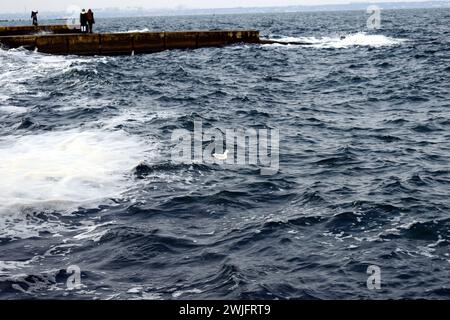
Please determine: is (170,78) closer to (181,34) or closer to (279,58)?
(279,58)

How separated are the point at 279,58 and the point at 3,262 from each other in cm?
3391

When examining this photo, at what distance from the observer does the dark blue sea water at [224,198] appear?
8508 millimetres

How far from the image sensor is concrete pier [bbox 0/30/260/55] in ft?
133

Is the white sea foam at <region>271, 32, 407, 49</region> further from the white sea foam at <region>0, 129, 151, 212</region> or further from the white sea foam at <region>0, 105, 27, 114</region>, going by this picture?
the white sea foam at <region>0, 129, 151, 212</region>

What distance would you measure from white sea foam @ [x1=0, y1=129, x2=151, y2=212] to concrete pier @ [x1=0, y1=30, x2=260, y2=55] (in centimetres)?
2503

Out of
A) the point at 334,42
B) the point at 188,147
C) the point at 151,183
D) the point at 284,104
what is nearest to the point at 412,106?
the point at 284,104

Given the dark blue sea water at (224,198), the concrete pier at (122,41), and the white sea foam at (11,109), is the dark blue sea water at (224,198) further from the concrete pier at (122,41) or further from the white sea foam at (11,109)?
the concrete pier at (122,41)

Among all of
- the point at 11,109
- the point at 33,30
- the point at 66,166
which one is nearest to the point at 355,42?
the point at 33,30

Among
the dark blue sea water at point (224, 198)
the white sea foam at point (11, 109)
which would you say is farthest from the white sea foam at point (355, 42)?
the white sea foam at point (11, 109)

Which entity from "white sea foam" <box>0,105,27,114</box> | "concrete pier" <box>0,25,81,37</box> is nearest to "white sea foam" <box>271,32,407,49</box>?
"concrete pier" <box>0,25,81,37</box>

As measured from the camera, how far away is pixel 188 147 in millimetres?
16281

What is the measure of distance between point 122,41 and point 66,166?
30356 millimetres

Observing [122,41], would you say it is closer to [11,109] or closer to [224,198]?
[11,109]

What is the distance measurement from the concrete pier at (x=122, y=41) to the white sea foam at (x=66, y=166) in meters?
25.0
